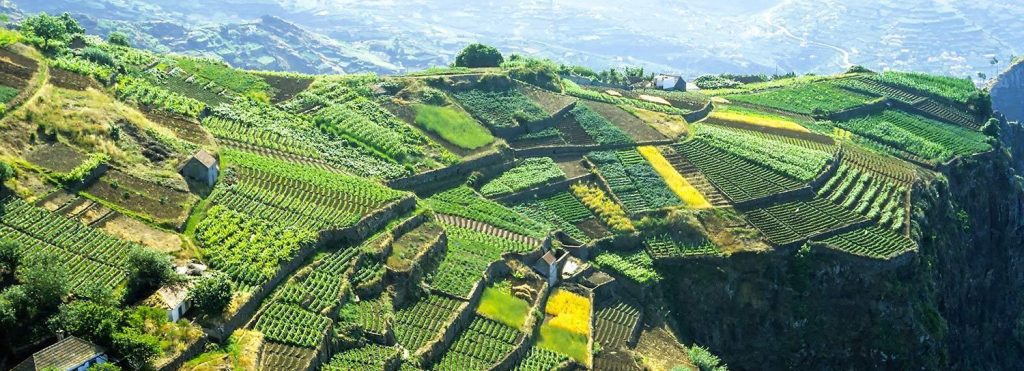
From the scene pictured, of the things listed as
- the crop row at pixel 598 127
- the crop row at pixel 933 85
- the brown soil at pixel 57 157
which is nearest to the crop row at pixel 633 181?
the crop row at pixel 598 127

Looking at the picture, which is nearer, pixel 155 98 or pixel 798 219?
pixel 155 98

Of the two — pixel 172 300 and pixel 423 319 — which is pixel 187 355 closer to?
pixel 172 300

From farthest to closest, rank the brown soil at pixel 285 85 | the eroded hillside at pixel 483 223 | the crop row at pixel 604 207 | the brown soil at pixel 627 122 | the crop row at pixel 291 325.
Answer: the brown soil at pixel 627 122
the brown soil at pixel 285 85
the crop row at pixel 604 207
the eroded hillside at pixel 483 223
the crop row at pixel 291 325

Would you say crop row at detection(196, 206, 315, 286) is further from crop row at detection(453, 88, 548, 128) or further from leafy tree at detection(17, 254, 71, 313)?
crop row at detection(453, 88, 548, 128)

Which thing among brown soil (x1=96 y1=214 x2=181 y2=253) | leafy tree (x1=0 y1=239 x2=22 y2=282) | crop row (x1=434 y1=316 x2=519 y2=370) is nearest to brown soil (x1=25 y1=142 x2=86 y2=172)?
brown soil (x1=96 y1=214 x2=181 y2=253)

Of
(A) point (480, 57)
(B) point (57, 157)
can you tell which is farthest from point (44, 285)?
(A) point (480, 57)

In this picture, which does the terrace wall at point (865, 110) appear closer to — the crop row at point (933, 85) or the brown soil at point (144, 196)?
the crop row at point (933, 85)

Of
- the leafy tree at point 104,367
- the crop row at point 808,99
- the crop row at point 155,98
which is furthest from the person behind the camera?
the crop row at point 808,99
